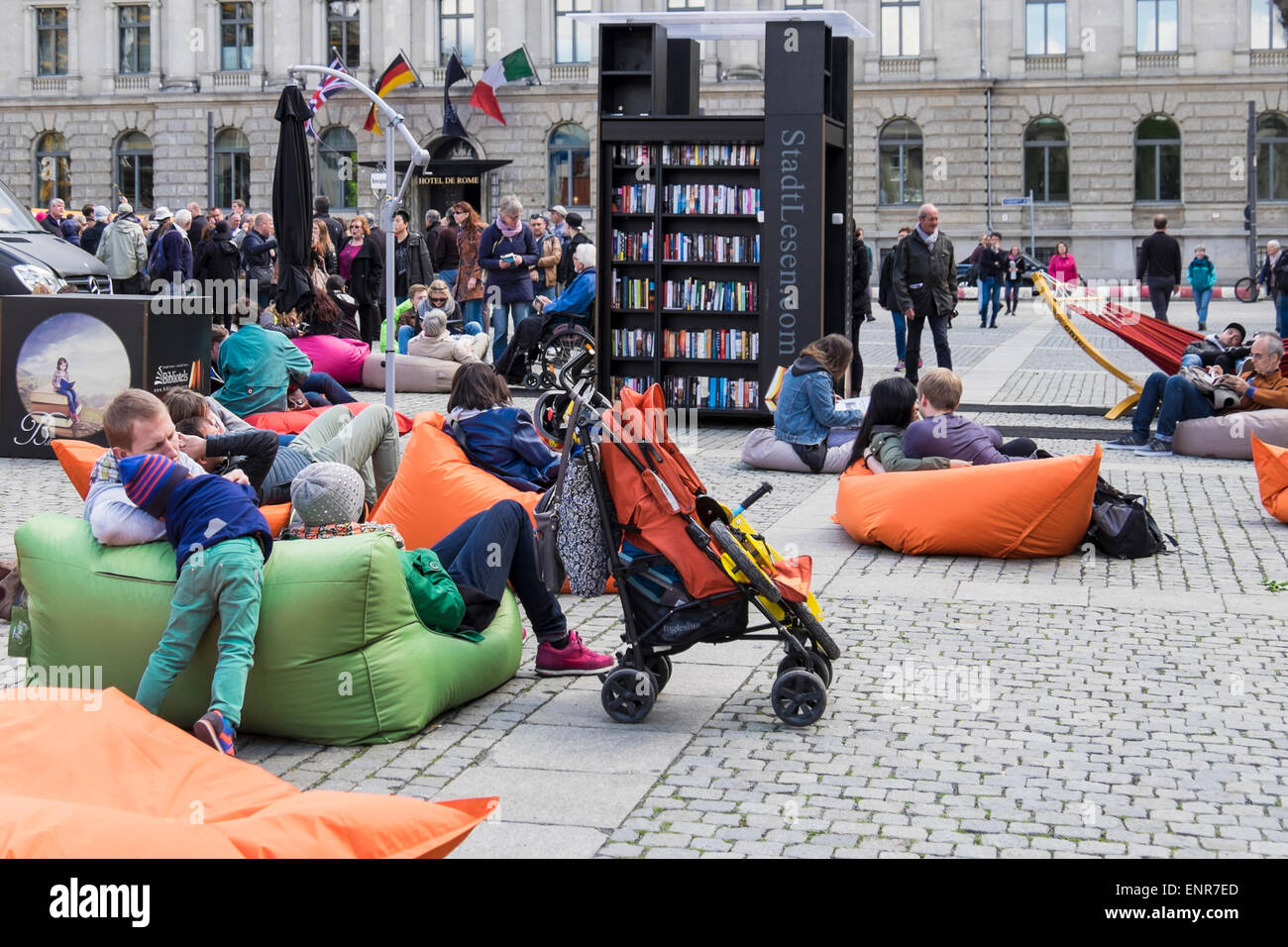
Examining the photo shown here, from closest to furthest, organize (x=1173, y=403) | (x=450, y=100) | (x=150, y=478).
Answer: (x=150, y=478) → (x=1173, y=403) → (x=450, y=100)

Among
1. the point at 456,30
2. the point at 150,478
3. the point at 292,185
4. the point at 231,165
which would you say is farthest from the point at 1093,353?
the point at 231,165

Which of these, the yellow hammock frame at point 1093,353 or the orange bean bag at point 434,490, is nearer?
the orange bean bag at point 434,490

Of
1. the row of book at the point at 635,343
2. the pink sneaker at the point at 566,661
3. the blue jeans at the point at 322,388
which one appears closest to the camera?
the pink sneaker at the point at 566,661

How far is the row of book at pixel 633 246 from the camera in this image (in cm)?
1553

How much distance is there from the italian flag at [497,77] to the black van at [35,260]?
2608cm

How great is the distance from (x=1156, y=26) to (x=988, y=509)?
41.1 m

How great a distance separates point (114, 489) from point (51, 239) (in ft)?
45.7

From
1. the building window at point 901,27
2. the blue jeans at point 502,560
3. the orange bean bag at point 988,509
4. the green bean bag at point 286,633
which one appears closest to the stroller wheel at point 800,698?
the blue jeans at point 502,560

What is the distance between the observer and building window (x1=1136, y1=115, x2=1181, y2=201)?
46.6 metres

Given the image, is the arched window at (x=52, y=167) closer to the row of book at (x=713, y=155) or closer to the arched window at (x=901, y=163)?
the arched window at (x=901, y=163)

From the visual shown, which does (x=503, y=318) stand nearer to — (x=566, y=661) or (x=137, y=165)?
(x=566, y=661)

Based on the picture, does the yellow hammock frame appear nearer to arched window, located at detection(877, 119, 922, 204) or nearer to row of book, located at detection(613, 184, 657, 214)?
row of book, located at detection(613, 184, 657, 214)

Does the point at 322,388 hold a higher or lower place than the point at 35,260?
lower

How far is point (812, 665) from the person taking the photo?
20.2 feet
